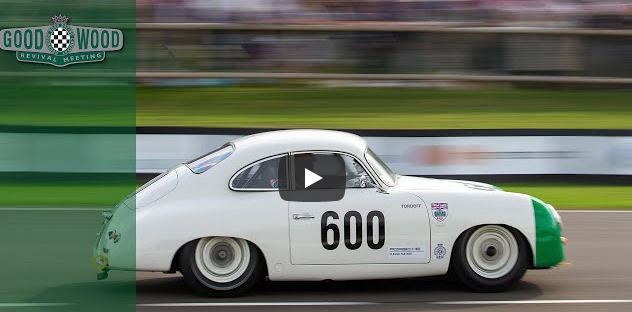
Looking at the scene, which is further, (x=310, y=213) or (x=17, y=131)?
(x=17, y=131)

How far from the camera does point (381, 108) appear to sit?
21.5m

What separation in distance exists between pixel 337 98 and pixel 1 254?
1363 centimetres

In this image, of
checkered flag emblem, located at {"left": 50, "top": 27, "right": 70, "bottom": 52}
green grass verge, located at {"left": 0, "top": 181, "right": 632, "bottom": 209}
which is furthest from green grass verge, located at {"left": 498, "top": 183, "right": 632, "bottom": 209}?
checkered flag emblem, located at {"left": 50, "top": 27, "right": 70, "bottom": 52}

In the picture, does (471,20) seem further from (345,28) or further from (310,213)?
(310,213)

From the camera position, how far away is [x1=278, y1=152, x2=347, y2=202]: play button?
284 inches

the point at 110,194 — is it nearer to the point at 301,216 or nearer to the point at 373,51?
the point at 301,216

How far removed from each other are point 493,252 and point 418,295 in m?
0.69

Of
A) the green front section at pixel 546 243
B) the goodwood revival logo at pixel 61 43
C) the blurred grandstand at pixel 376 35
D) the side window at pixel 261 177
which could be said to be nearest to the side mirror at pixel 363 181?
the side window at pixel 261 177

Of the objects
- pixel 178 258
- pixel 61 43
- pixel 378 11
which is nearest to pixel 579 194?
pixel 178 258

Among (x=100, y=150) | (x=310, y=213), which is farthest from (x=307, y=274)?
(x=100, y=150)

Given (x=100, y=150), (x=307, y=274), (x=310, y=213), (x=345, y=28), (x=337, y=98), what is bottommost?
(x=307, y=274)

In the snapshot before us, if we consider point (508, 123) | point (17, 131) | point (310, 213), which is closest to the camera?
point (310, 213)

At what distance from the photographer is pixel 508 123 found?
2044cm

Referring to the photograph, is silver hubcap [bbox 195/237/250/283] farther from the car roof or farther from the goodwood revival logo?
the goodwood revival logo
